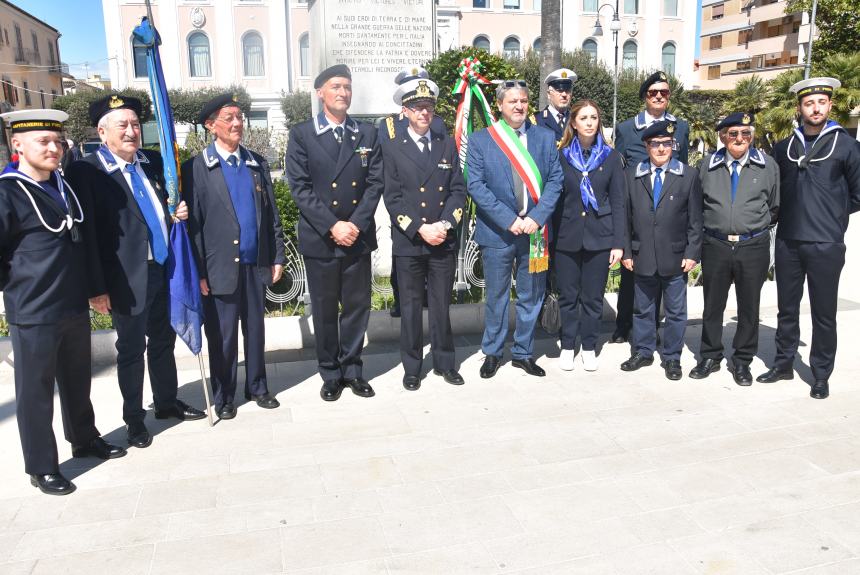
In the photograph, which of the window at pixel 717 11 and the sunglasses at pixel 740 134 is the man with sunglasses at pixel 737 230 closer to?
the sunglasses at pixel 740 134

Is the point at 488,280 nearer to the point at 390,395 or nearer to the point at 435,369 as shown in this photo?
the point at 435,369

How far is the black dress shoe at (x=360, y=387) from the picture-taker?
4.96 m

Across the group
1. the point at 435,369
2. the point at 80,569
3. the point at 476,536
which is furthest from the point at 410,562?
the point at 435,369

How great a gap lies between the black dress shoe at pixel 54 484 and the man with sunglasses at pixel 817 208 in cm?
463

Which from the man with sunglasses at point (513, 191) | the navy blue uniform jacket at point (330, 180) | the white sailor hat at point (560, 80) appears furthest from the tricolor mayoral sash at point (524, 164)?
the navy blue uniform jacket at point (330, 180)

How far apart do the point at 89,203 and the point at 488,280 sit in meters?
2.81

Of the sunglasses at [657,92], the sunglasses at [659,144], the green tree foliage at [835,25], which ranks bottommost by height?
the sunglasses at [659,144]

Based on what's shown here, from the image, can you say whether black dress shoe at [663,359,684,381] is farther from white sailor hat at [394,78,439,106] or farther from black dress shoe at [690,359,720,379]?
white sailor hat at [394,78,439,106]

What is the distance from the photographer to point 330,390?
194 inches

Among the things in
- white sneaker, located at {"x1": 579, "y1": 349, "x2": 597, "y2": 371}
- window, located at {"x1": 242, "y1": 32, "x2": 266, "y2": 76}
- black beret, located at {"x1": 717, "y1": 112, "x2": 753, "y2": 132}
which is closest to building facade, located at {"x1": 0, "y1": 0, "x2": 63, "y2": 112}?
window, located at {"x1": 242, "y1": 32, "x2": 266, "y2": 76}

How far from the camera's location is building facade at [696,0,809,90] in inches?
1955

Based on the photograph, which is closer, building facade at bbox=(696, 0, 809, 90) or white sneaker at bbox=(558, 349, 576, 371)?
white sneaker at bbox=(558, 349, 576, 371)

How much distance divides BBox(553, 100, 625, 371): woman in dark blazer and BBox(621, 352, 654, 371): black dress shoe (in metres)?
0.25

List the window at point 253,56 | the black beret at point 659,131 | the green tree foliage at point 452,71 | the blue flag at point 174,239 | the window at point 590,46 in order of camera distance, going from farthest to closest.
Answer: the window at point 590,46 < the window at point 253,56 < the green tree foliage at point 452,71 < the black beret at point 659,131 < the blue flag at point 174,239
